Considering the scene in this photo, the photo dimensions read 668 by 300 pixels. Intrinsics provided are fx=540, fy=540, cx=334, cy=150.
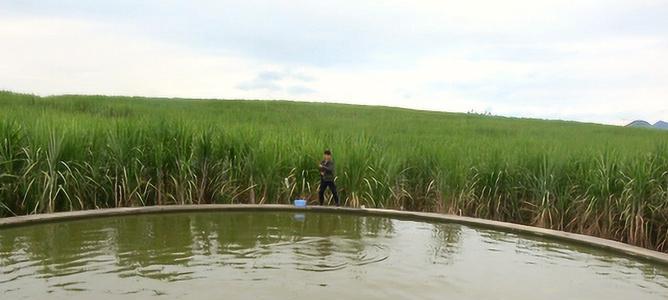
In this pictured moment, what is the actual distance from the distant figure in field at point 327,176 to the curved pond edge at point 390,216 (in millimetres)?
305

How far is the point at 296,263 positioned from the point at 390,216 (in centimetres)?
303

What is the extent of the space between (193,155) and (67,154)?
1791 mm

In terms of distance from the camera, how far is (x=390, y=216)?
802cm

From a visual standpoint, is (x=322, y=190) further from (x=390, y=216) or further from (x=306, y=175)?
(x=390, y=216)

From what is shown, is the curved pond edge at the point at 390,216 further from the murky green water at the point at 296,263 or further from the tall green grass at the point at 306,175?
the tall green grass at the point at 306,175

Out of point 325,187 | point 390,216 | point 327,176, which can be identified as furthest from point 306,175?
point 390,216

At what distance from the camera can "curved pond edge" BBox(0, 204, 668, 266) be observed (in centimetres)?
618

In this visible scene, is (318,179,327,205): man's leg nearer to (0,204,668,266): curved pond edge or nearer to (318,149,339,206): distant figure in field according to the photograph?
(318,149,339,206): distant figure in field

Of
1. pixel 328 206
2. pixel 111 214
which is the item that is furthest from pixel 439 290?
pixel 111 214

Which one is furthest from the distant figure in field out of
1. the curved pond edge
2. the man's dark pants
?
the curved pond edge

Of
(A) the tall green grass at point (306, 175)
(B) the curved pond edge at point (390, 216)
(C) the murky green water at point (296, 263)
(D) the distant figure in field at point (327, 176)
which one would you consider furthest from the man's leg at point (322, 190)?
(C) the murky green water at point (296, 263)

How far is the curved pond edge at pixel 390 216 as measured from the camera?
6.18m

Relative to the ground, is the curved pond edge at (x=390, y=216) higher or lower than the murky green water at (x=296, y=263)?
higher

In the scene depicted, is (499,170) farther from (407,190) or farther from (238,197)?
(238,197)
